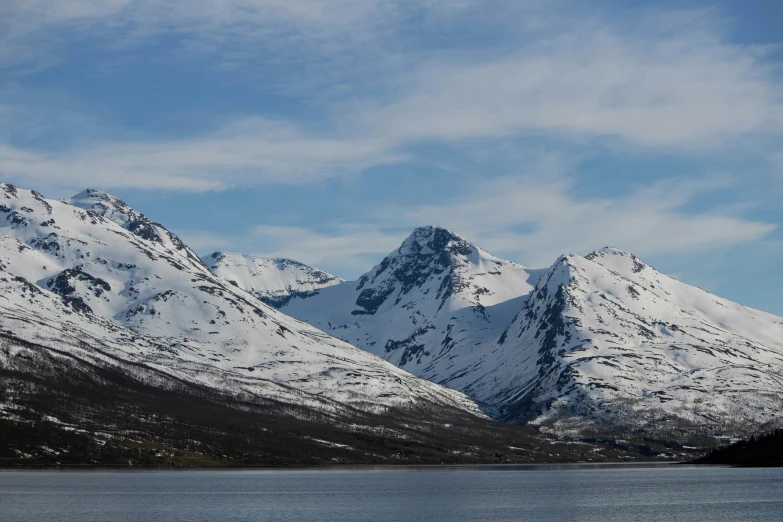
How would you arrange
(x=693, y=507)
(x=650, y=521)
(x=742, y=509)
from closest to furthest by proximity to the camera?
(x=650, y=521) → (x=742, y=509) → (x=693, y=507)

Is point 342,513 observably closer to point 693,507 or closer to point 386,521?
point 386,521

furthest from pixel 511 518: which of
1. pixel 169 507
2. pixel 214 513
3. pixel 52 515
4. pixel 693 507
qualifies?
pixel 52 515

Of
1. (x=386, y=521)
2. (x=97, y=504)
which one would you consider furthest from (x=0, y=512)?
(x=386, y=521)

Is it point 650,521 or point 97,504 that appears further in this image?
point 97,504

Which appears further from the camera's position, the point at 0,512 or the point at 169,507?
the point at 169,507

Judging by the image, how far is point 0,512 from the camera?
171m

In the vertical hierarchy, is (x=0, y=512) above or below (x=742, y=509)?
below

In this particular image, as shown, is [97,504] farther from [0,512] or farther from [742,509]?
[742,509]

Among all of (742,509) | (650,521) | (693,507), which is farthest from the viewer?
(693,507)

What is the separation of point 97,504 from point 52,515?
25985 millimetres

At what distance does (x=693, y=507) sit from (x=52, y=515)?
366 feet

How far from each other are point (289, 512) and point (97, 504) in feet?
126

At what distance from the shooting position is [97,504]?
19250 cm

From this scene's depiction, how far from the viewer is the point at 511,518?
560 feet
